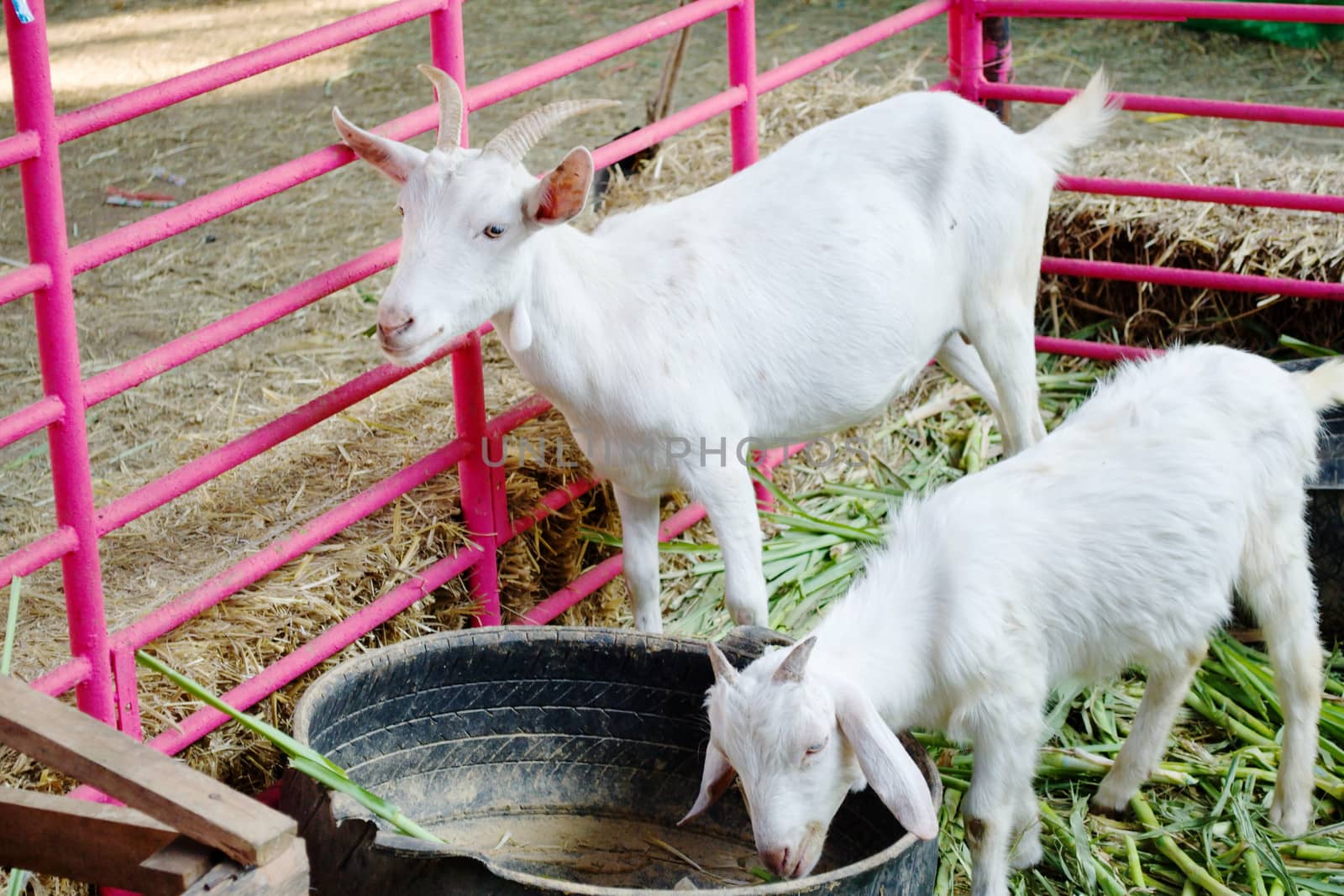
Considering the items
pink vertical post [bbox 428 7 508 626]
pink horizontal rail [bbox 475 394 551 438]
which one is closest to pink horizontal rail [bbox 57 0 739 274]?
pink vertical post [bbox 428 7 508 626]

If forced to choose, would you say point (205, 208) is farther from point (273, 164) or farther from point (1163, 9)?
point (273, 164)

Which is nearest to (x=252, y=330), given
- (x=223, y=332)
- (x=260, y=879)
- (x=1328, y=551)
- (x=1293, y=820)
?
(x=223, y=332)

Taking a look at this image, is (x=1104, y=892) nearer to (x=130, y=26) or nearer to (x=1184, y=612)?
(x=1184, y=612)

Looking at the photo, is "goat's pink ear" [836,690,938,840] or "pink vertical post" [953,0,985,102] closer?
"goat's pink ear" [836,690,938,840]

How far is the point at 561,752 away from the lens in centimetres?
357

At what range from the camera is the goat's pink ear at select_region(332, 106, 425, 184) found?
10.3ft

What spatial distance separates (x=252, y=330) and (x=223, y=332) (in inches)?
7.0

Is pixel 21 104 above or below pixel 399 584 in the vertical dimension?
above

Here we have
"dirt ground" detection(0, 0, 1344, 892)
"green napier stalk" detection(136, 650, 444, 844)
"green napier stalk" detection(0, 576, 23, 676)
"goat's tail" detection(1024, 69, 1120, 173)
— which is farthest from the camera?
"goat's tail" detection(1024, 69, 1120, 173)

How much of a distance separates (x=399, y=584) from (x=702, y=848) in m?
0.96

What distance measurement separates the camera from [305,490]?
3.87 meters

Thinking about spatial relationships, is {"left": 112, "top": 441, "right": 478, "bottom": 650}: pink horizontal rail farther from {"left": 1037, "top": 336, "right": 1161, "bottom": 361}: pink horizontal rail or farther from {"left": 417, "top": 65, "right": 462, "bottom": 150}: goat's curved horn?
{"left": 1037, "top": 336, "right": 1161, "bottom": 361}: pink horizontal rail

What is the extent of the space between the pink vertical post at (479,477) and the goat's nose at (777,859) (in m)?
1.35

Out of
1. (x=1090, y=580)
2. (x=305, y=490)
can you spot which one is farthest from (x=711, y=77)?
(x=1090, y=580)
